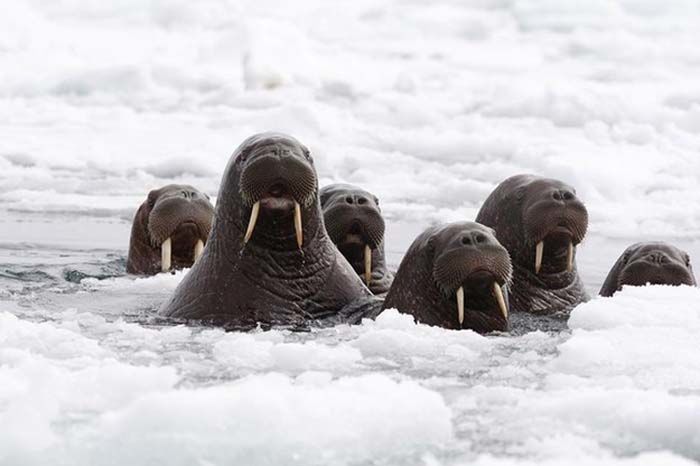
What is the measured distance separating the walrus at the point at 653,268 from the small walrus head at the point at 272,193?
93.0 inches

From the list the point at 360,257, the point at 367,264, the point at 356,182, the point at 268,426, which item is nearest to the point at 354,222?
the point at 367,264

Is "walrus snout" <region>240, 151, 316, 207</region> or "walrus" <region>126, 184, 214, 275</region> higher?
"walrus snout" <region>240, 151, 316, 207</region>

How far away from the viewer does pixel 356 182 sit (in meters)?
18.5

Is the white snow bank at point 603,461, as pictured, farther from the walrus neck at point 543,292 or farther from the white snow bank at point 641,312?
the walrus neck at point 543,292

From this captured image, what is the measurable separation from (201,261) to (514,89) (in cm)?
1821

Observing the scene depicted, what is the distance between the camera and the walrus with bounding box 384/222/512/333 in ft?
24.0

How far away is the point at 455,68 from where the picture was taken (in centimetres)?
3103

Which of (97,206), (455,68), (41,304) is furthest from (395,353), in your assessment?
(455,68)

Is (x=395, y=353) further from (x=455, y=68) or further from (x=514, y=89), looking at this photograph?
(x=455, y=68)

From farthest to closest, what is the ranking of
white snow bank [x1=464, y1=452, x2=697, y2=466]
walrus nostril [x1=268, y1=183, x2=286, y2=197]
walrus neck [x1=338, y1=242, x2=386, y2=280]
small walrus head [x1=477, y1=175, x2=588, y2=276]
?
walrus neck [x1=338, y1=242, x2=386, y2=280] → small walrus head [x1=477, y1=175, x2=588, y2=276] → walrus nostril [x1=268, y1=183, x2=286, y2=197] → white snow bank [x1=464, y1=452, x2=697, y2=466]

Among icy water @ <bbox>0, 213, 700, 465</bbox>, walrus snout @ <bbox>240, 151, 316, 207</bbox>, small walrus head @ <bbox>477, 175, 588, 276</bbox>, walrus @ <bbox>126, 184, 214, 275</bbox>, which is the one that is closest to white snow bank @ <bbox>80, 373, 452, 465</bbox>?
icy water @ <bbox>0, 213, 700, 465</bbox>

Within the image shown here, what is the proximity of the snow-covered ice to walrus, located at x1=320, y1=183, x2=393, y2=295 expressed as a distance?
1.35m

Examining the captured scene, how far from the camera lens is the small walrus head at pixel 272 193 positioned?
7.54 meters

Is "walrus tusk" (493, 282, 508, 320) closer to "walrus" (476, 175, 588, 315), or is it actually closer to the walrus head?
the walrus head
